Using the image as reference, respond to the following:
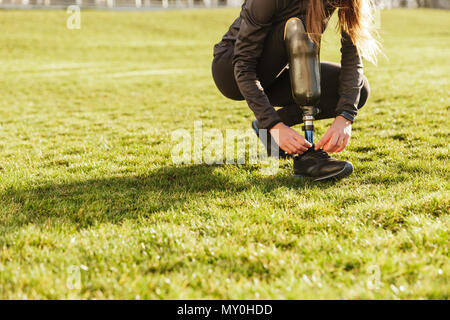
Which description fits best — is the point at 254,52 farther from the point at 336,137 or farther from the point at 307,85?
the point at 336,137

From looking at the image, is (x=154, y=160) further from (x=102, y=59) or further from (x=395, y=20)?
(x=395, y=20)

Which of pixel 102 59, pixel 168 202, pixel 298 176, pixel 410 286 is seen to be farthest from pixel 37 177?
pixel 102 59

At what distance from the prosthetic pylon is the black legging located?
0.96ft

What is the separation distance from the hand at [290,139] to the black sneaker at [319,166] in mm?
244

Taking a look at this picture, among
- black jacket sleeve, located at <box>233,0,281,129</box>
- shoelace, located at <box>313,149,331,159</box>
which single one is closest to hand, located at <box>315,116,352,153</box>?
shoelace, located at <box>313,149,331,159</box>

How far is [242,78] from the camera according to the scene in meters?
3.28

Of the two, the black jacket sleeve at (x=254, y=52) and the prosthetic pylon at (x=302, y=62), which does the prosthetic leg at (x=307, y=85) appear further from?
the black jacket sleeve at (x=254, y=52)

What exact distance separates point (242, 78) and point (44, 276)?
2051 mm

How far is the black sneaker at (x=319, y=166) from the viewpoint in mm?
3256

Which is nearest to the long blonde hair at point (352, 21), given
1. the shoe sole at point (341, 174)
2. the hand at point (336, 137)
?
the hand at point (336, 137)

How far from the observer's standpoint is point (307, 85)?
3188 mm

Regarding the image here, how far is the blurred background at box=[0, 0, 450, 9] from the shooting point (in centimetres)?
4432

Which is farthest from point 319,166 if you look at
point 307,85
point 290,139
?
point 307,85

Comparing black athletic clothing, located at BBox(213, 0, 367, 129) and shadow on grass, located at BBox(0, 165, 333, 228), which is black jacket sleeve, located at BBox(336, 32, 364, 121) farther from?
shadow on grass, located at BBox(0, 165, 333, 228)
